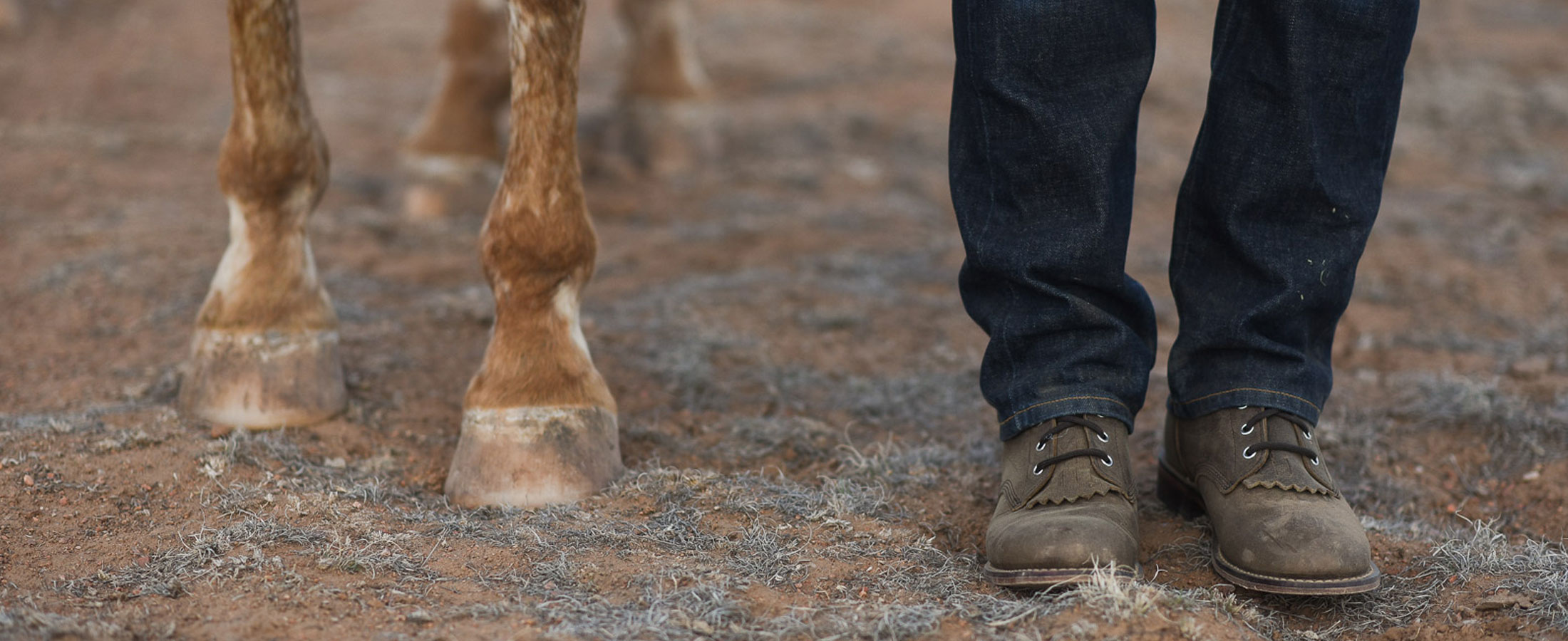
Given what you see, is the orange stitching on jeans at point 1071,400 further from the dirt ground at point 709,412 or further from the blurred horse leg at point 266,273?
the blurred horse leg at point 266,273

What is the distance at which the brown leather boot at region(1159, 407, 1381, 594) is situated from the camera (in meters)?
1.49

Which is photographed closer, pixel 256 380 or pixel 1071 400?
pixel 1071 400

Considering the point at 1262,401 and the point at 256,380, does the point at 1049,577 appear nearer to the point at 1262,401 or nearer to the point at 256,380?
the point at 1262,401

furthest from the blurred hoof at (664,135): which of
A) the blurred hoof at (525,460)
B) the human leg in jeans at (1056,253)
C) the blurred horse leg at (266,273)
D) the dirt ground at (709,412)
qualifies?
the human leg in jeans at (1056,253)

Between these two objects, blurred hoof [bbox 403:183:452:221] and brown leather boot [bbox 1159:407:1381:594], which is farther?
blurred hoof [bbox 403:183:452:221]

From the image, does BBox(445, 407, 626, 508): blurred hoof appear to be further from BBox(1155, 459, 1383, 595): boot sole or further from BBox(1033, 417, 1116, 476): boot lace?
BBox(1155, 459, 1383, 595): boot sole

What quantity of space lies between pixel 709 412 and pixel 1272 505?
1.08 m

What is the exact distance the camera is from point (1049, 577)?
4.90ft

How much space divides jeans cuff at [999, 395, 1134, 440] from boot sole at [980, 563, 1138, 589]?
236 mm

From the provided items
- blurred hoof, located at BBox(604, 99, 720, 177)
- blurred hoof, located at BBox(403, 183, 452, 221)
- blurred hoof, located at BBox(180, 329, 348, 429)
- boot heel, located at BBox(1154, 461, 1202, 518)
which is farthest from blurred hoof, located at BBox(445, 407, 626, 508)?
blurred hoof, located at BBox(604, 99, 720, 177)

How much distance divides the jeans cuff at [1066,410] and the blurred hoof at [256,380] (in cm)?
125

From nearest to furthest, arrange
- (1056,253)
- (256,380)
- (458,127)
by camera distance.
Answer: (1056,253)
(256,380)
(458,127)

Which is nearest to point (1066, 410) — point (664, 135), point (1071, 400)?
point (1071, 400)

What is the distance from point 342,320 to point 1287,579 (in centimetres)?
207
